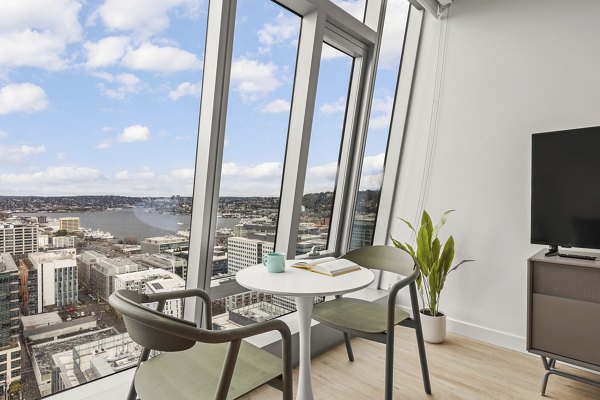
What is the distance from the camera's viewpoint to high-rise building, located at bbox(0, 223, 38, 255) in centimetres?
153

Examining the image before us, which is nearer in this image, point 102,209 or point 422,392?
point 102,209

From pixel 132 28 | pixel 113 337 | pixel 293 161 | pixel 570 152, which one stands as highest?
pixel 132 28

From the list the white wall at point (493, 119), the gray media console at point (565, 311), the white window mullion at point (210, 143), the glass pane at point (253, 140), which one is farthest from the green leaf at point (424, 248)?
the white window mullion at point (210, 143)

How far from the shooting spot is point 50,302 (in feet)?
5.43

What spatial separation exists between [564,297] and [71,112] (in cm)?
281

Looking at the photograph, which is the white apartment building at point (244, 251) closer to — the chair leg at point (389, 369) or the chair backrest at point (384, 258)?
the chair backrest at point (384, 258)

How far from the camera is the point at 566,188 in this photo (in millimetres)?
2309

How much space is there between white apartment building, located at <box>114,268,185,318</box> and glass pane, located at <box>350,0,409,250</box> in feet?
5.84

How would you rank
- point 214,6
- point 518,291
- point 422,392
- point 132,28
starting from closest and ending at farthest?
point 132,28 < point 214,6 < point 422,392 < point 518,291

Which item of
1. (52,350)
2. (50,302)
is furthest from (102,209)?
(52,350)

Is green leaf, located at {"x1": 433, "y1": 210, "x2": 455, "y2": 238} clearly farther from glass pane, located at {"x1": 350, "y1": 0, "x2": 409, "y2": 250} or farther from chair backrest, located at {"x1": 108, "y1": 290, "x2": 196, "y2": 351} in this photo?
chair backrest, located at {"x1": 108, "y1": 290, "x2": 196, "y2": 351}

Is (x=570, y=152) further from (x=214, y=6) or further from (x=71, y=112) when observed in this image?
(x=71, y=112)

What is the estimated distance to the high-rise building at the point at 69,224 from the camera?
5.56ft

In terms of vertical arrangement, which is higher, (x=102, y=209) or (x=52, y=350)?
(x=102, y=209)
